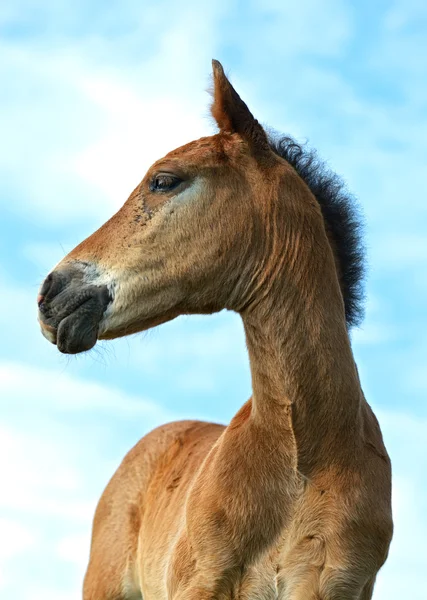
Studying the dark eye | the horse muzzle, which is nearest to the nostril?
the horse muzzle

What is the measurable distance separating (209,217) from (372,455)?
1782 millimetres

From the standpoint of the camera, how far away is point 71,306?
5.55 meters

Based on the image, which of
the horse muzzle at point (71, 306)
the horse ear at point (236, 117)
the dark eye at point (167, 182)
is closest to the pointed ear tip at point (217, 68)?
the horse ear at point (236, 117)

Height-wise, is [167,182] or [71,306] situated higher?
[167,182]

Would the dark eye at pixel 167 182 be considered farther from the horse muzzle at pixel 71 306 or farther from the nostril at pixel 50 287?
the nostril at pixel 50 287

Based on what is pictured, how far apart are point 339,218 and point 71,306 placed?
2186 millimetres

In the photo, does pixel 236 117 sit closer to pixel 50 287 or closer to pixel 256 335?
pixel 256 335

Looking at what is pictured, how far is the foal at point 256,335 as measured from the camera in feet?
18.4

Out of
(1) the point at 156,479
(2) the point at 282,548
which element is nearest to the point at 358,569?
(2) the point at 282,548

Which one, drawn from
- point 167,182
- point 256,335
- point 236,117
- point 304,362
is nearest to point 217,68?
point 236,117

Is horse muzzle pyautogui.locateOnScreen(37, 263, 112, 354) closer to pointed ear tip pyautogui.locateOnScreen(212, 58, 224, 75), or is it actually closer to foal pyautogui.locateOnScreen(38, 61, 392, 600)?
foal pyautogui.locateOnScreen(38, 61, 392, 600)

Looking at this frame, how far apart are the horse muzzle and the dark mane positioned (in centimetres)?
181

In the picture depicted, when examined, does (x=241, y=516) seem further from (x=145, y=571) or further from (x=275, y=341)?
(x=145, y=571)

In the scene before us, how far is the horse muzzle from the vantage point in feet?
18.2
